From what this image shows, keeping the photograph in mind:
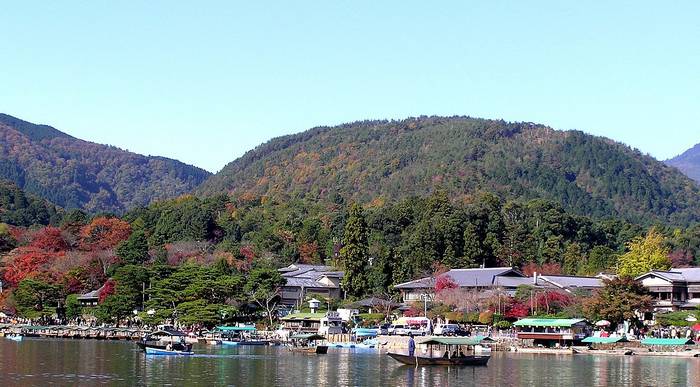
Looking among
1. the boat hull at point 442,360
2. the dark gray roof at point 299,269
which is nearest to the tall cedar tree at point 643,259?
the dark gray roof at point 299,269

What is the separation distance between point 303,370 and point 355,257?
116ft

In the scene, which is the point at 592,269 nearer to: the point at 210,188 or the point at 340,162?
the point at 340,162

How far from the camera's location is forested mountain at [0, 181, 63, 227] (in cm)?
12600

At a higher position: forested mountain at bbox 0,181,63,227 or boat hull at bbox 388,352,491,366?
forested mountain at bbox 0,181,63,227

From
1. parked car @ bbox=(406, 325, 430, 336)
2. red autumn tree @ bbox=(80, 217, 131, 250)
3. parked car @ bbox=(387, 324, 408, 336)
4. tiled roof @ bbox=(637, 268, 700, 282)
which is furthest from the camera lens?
red autumn tree @ bbox=(80, 217, 131, 250)

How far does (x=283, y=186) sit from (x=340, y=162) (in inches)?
Answer: 508

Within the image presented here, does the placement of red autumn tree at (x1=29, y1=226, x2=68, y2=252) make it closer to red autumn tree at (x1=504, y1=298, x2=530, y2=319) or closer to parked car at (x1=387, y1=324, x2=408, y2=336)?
parked car at (x1=387, y1=324, x2=408, y2=336)

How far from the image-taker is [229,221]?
116 metres

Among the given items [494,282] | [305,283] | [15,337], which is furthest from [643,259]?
[15,337]

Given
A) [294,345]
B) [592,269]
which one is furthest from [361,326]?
[592,269]

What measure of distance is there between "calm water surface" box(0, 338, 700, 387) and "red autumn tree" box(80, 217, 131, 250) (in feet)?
147

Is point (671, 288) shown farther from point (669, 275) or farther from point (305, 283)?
point (305, 283)

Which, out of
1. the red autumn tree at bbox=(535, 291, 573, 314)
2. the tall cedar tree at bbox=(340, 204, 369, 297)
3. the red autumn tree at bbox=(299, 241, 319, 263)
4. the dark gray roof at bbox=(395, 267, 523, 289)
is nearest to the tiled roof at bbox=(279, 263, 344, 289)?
the tall cedar tree at bbox=(340, 204, 369, 297)

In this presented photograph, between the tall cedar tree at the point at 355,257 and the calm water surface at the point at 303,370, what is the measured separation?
21627 millimetres
